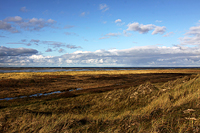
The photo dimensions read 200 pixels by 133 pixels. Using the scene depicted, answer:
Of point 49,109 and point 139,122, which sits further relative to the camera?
point 49,109

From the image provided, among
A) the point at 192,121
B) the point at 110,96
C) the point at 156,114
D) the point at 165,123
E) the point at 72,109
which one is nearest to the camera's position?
the point at 192,121

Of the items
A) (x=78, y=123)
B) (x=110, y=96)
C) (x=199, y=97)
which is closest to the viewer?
(x=78, y=123)

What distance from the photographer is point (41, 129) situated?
564 cm

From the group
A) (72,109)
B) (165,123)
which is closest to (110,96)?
(72,109)

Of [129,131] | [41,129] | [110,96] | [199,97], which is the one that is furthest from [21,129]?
[110,96]

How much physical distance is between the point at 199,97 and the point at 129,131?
5085 millimetres

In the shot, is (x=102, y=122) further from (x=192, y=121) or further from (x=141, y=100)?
(x=141, y=100)

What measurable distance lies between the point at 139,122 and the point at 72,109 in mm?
7966

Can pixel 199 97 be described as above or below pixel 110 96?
above

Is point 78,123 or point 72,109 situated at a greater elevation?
point 78,123

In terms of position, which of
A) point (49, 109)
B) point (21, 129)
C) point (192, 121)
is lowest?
point (49, 109)

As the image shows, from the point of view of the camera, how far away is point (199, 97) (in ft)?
26.0

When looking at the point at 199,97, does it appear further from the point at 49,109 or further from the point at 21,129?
the point at 49,109

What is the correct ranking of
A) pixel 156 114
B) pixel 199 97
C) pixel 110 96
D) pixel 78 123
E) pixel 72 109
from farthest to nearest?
pixel 110 96, pixel 72 109, pixel 199 97, pixel 156 114, pixel 78 123
